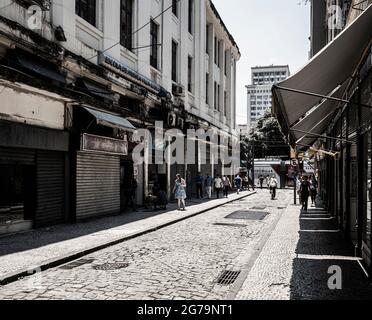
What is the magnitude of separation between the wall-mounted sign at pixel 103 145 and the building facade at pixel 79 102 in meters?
0.04

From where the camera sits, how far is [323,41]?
25.3 m

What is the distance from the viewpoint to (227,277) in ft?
23.9

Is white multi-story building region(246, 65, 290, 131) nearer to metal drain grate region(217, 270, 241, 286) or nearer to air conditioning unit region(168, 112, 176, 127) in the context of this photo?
air conditioning unit region(168, 112, 176, 127)

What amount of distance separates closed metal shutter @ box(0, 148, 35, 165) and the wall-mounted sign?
202 centimetres

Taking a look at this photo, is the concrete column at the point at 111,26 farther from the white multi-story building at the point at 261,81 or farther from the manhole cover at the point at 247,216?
the white multi-story building at the point at 261,81

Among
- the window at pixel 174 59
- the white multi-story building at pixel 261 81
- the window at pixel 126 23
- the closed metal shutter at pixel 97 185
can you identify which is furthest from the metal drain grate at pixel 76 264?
the white multi-story building at pixel 261 81

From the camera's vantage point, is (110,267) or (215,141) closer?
(110,267)

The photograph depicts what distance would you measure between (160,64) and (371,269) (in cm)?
1853

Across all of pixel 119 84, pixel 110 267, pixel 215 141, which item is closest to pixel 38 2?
pixel 119 84

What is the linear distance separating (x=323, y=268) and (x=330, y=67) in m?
3.72

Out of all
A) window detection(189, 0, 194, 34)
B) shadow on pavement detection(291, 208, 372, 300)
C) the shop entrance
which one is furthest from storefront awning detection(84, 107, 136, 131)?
window detection(189, 0, 194, 34)

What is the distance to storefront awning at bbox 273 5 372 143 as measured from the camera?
21.2 ft

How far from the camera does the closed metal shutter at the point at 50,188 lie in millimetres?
12727
